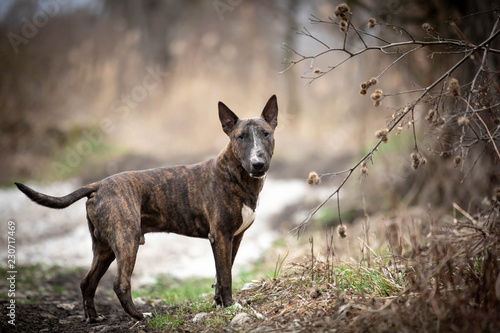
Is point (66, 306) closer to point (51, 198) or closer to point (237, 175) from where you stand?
point (51, 198)

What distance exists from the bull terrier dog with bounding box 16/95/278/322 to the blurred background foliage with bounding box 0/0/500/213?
355 inches

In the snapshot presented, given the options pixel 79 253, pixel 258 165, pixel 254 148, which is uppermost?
pixel 254 148

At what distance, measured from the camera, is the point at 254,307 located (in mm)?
3934

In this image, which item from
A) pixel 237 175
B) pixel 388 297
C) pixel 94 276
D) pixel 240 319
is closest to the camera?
pixel 388 297

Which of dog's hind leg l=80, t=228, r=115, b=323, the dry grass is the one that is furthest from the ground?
the dry grass

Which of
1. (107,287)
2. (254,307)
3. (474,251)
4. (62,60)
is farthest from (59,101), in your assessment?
(474,251)

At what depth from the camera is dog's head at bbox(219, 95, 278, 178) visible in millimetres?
3967

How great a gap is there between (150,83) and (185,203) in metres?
15.9

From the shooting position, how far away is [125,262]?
395 centimetres

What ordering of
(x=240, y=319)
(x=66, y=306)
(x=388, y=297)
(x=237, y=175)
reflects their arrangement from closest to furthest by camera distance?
1. (x=388, y=297)
2. (x=240, y=319)
3. (x=237, y=175)
4. (x=66, y=306)

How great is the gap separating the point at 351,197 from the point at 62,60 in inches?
556

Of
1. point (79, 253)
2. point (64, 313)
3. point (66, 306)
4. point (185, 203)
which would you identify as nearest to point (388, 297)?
point (185, 203)

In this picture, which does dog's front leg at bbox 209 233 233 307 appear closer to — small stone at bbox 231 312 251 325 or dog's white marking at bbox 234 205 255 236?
dog's white marking at bbox 234 205 255 236

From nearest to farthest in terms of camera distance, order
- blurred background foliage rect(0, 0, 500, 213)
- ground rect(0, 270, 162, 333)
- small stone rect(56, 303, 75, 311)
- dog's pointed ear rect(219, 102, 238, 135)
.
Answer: ground rect(0, 270, 162, 333)
dog's pointed ear rect(219, 102, 238, 135)
small stone rect(56, 303, 75, 311)
blurred background foliage rect(0, 0, 500, 213)
